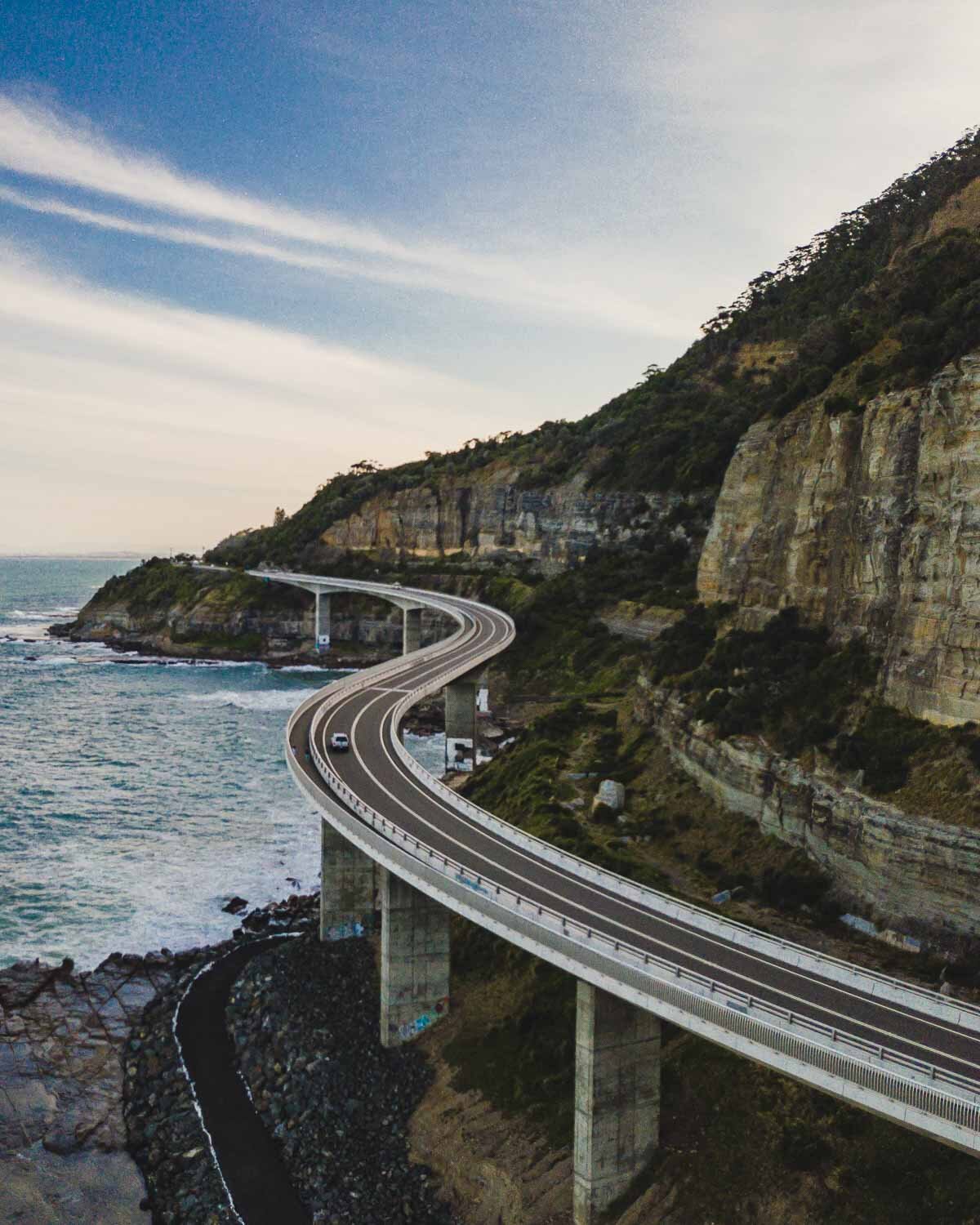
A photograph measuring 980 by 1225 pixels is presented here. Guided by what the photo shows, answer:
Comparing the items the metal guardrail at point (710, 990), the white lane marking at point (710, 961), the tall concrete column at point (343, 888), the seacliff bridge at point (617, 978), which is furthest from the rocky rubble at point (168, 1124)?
the white lane marking at point (710, 961)

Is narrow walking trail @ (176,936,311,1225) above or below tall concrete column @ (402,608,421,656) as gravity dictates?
below

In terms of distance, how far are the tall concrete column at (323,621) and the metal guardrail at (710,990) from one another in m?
96.0

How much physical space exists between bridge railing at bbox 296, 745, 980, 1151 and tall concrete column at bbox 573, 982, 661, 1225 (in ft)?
3.85

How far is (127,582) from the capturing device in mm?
160875

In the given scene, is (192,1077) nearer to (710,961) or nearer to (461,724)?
(710,961)

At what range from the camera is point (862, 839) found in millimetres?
31641

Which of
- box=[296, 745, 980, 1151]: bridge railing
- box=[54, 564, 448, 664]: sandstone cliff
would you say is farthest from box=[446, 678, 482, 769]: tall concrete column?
box=[54, 564, 448, 664]: sandstone cliff

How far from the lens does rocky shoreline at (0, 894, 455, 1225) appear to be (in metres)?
27.4

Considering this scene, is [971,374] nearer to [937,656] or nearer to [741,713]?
[937,656]

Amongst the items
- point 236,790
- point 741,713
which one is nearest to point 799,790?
point 741,713

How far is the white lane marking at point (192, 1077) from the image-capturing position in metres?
27.5

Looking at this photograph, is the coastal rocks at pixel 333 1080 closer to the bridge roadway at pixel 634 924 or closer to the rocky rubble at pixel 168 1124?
the rocky rubble at pixel 168 1124

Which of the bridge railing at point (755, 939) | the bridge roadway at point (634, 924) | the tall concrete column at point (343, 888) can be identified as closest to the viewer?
the bridge roadway at point (634, 924)

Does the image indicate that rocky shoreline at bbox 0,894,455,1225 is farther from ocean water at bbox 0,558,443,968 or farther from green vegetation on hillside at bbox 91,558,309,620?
green vegetation on hillside at bbox 91,558,309,620
